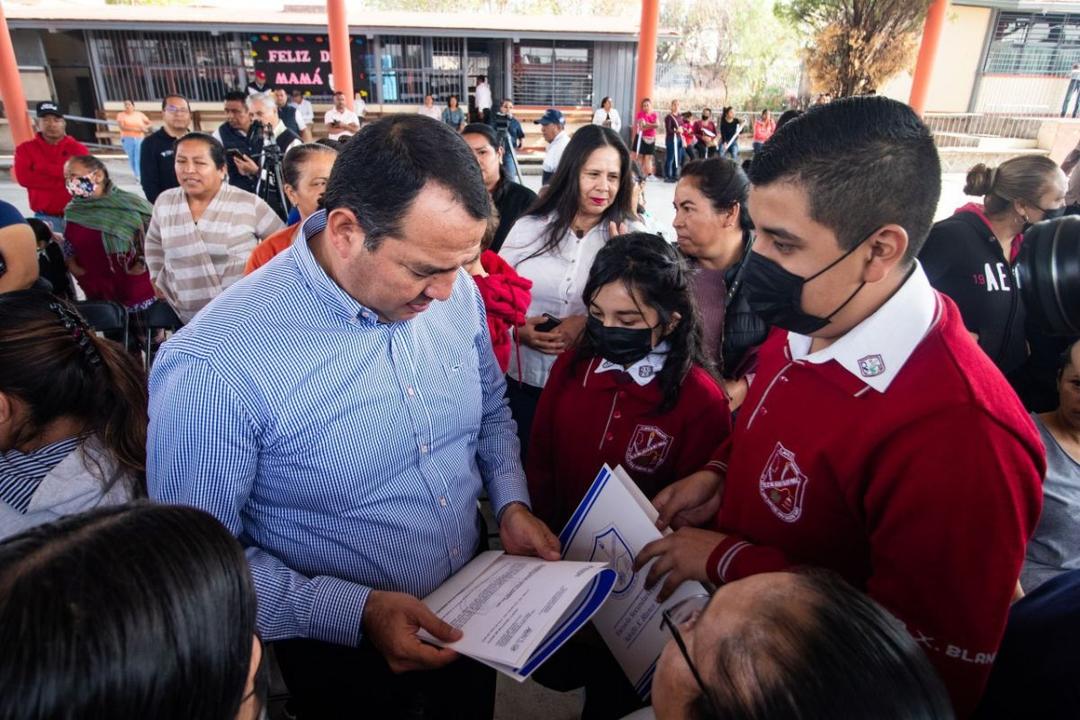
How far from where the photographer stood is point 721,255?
2.53 m

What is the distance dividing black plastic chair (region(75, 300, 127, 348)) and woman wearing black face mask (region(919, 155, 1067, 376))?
396cm

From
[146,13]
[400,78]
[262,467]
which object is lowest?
[262,467]

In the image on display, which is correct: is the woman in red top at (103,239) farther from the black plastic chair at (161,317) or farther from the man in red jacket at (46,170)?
the man in red jacket at (46,170)

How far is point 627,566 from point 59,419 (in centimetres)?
130

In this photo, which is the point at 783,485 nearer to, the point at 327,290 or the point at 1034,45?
the point at 327,290

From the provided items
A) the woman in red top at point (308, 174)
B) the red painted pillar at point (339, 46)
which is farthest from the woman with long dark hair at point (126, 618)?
the red painted pillar at point (339, 46)

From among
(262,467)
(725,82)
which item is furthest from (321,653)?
(725,82)

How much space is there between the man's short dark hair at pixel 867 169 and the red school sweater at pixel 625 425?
2.68 ft

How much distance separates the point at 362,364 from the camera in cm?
131

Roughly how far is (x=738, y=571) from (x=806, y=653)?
1.61 ft

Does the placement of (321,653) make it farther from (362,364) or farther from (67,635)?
(67,635)

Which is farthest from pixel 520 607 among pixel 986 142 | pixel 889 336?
pixel 986 142

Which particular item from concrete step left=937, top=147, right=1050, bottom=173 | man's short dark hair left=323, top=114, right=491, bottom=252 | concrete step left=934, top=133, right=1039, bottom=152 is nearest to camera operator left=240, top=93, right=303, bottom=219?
man's short dark hair left=323, top=114, right=491, bottom=252

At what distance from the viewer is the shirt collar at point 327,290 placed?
127 cm
